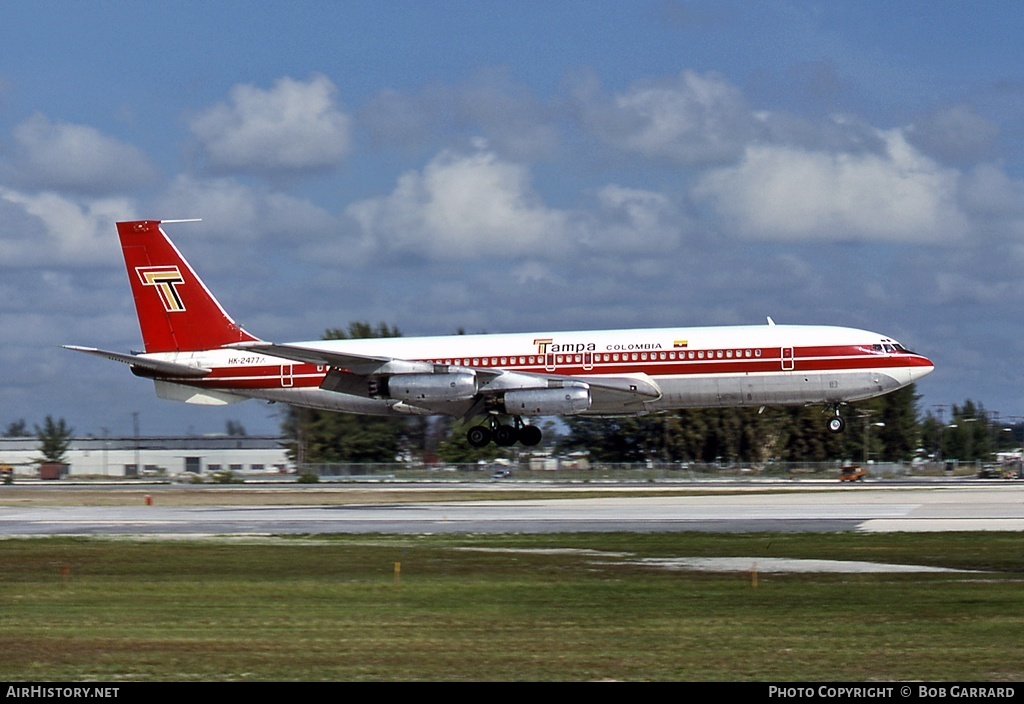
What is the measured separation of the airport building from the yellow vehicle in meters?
55.8

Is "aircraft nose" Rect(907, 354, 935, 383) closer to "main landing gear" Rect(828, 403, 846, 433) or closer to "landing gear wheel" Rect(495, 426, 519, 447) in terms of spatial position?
"main landing gear" Rect(828, 403, 846, 433)

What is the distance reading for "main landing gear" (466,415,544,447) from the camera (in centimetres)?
5684

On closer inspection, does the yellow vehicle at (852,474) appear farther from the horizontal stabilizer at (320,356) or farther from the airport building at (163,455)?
the airport building at (163,455)

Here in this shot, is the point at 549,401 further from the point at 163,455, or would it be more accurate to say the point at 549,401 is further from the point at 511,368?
the point at 163,455

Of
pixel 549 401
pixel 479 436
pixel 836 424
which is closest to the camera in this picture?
pixel 836 424

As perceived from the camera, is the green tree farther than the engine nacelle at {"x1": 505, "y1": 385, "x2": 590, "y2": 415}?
Yes

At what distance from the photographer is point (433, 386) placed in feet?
179

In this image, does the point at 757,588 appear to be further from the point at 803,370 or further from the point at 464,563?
the point at 803,370

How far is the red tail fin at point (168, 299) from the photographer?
60094 mm

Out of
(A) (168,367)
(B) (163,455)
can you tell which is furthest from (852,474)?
(B) (163,455)

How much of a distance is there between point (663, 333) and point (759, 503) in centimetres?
1263

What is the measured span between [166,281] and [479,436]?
1624 cm

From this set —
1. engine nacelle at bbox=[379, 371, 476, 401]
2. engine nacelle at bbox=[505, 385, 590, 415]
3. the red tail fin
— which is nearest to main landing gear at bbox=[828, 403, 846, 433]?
engine nacelle at bbox=[505, 385, 590, 415]

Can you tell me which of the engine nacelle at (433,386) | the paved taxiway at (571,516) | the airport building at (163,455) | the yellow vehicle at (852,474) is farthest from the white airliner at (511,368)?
the airport building at (163,455)
